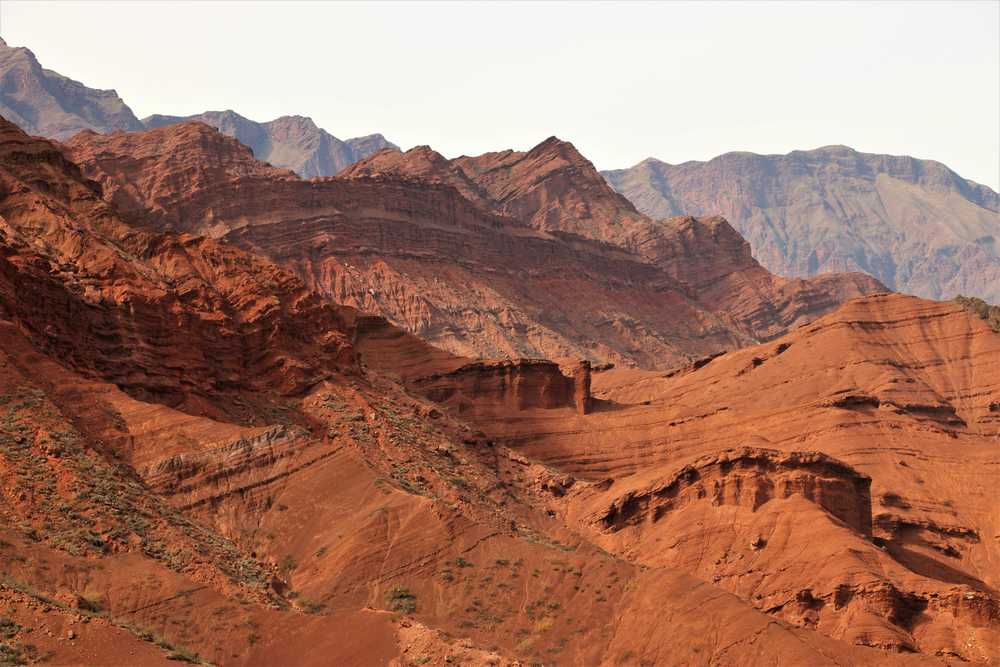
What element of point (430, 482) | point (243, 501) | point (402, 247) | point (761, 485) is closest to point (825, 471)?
point (761, 485)

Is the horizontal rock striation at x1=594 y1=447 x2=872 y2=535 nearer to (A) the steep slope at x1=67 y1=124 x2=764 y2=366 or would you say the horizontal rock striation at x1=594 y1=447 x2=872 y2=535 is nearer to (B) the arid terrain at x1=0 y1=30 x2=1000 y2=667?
(B) the arid terrain at x1=0 y1=30 x2=1000 y2=667

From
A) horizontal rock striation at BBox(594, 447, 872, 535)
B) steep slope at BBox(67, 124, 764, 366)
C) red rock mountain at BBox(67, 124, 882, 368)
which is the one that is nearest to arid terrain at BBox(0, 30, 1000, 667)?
horizontal rock striation at BBox(594, 447, 872, 535)

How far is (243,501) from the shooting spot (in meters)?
68.3

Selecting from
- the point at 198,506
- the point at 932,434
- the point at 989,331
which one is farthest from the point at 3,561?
the point at 989,331

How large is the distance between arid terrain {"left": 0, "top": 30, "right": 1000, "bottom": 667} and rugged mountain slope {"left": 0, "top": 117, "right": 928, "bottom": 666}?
147mm

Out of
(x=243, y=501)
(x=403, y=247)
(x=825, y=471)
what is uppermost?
(x=403, y=247)

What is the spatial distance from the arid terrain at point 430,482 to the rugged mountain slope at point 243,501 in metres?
0.15

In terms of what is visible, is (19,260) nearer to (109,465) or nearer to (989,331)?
(109,465)

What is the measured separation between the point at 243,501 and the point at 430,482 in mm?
10998

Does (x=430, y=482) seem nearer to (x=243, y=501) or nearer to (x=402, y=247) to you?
(x=243, y=501)

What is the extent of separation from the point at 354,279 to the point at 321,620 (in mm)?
108693

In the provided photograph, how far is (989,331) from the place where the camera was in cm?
12669

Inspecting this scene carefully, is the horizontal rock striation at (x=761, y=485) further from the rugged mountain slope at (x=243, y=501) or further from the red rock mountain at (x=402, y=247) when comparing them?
the red rock mountain at (x=402, y=247)

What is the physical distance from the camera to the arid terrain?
2223 inches
